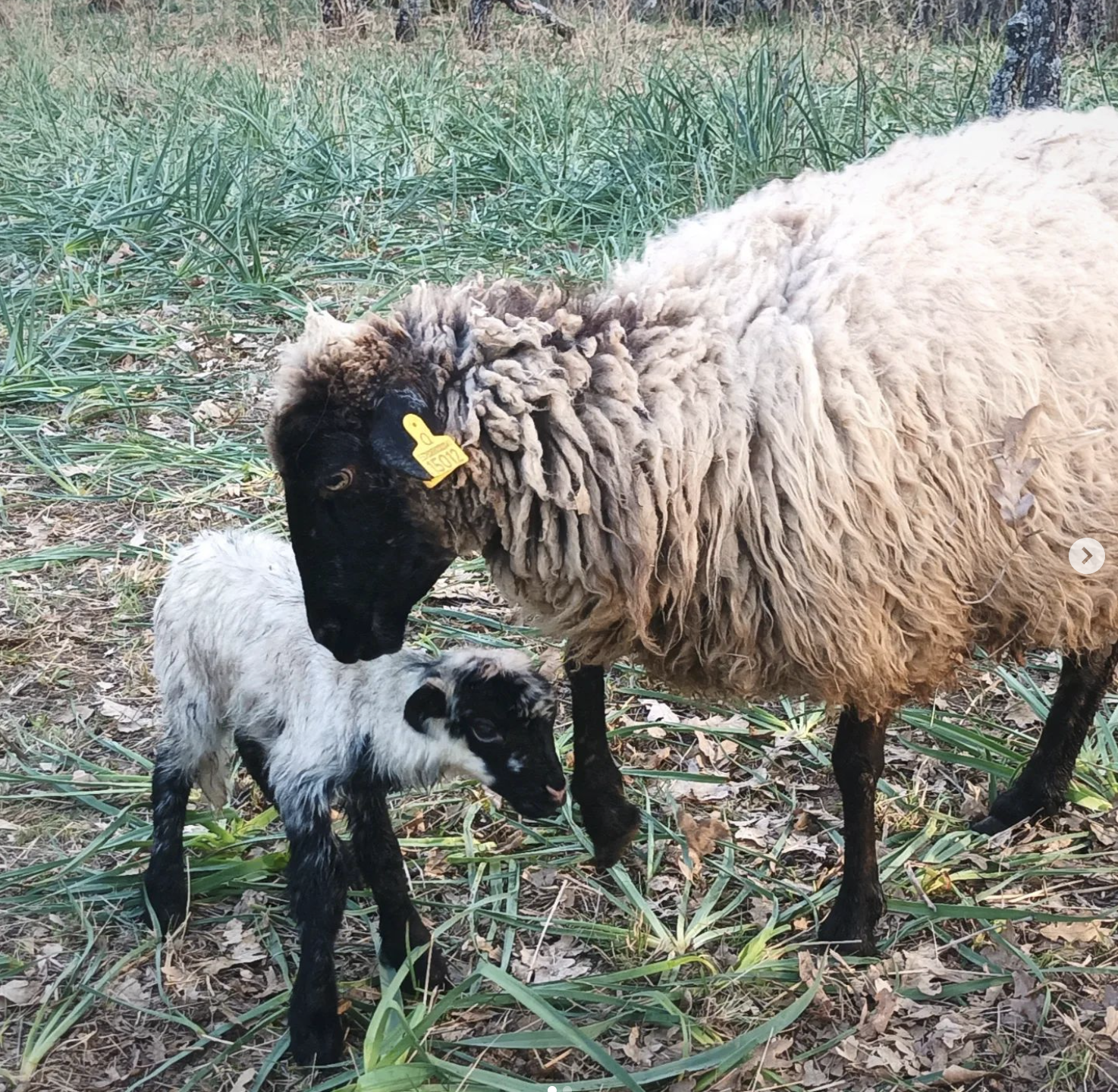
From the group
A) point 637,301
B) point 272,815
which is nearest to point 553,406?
point 637,301

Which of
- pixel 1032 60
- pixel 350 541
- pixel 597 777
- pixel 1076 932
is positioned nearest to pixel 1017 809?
pixel 1076 932

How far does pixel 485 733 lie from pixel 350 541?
1.74 feet

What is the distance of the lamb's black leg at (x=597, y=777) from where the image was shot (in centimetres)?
304

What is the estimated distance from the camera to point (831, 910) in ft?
9.62

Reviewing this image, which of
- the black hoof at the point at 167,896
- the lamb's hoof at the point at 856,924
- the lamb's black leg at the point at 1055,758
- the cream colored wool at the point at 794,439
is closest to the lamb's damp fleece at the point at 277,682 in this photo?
the black hoof at the point at 167,896

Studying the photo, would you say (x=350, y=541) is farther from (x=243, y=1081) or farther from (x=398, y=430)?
(x=243, y=1081)

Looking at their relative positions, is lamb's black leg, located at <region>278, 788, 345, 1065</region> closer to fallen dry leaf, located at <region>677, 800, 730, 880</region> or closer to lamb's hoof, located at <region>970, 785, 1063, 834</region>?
fallen dry leaf, located at <region>677, 800, 730, 880</region>

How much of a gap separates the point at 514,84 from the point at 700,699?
6.94 metres

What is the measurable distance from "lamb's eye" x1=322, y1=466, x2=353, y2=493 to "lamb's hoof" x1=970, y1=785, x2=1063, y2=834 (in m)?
2.01

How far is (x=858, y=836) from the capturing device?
284cm

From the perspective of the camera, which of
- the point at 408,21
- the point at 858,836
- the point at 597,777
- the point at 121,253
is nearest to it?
the point at 858,836

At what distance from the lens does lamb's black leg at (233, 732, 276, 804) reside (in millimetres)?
3033

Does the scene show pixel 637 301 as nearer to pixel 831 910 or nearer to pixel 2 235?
pixel 831 910

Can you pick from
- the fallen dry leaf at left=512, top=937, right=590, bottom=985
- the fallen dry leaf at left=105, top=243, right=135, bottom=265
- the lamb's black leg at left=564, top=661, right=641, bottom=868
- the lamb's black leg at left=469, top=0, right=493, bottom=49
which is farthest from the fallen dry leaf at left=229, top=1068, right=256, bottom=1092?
the lamb's black leg at left=469, top=0, right=493, bottom=49
